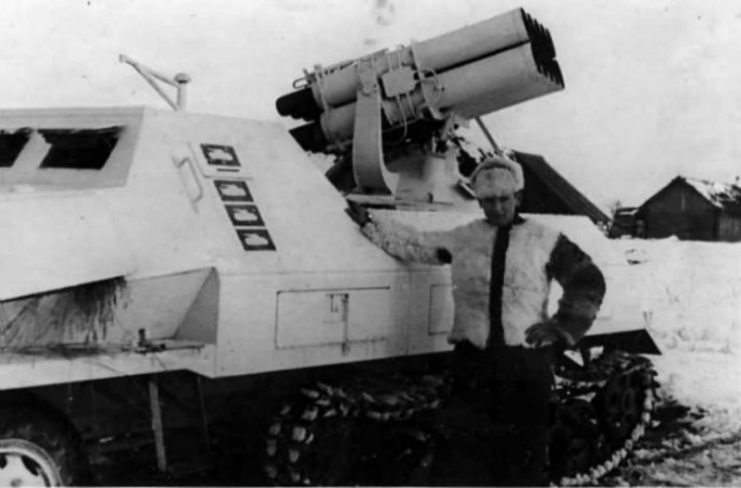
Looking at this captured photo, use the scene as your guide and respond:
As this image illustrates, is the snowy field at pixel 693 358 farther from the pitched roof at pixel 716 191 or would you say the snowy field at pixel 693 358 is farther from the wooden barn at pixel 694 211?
the pitched roof at pixel 716 191

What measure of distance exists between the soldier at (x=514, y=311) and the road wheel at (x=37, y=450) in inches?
81.6

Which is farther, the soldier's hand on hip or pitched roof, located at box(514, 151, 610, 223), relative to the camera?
pitched roof, located at box(514, 151, 610, 223)

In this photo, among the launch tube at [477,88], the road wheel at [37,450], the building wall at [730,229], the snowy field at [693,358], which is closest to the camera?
the road wheel at [37,450]


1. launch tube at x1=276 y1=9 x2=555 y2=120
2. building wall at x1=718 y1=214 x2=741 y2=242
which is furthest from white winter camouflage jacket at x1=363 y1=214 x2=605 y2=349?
building wall at x1=718 y1=214 x2=741 y2=242

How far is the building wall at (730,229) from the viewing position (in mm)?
8305

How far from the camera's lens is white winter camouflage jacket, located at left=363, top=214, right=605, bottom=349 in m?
5.75

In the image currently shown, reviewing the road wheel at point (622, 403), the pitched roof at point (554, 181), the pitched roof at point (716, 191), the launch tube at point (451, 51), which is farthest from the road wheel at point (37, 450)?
the pitched roof at point (554, 181)

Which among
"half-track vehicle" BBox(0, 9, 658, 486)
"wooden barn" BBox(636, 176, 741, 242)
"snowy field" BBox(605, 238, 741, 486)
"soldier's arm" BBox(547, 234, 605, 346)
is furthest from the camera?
"wooden barn" BBox(636, 176, 741, 242)

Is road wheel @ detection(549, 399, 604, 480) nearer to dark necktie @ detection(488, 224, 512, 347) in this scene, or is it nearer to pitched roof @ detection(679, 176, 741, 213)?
dark necktie @ detection(488, 224, 512, 347)

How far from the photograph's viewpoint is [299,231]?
5980 mm

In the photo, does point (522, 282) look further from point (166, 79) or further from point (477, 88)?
point (166, 79)

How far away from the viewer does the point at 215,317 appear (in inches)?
207

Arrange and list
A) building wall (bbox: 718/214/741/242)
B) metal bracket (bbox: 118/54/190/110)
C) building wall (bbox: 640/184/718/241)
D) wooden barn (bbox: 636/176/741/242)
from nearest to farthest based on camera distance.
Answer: metal bracket (bbox: 118/54/190/110) → wooden barn (bbox: 636/176/741/242) → building wall (bbox: 718/214/741/242) → building wall (bbox: 640/184/718/241)

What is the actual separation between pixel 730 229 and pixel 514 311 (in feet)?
10.6
